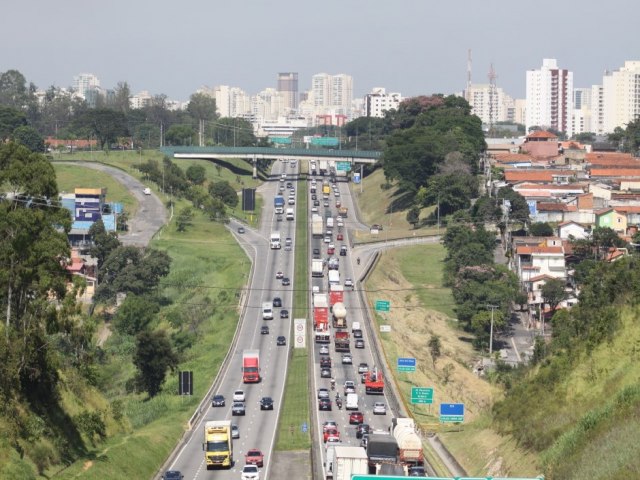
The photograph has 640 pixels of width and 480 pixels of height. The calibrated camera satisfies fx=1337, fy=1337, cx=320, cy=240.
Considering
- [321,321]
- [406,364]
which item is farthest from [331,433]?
[321,321]

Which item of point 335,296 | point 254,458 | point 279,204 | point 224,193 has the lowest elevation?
point 254,458

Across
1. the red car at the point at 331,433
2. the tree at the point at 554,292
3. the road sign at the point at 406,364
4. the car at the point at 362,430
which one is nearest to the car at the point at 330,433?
the red car at the point at 331,433

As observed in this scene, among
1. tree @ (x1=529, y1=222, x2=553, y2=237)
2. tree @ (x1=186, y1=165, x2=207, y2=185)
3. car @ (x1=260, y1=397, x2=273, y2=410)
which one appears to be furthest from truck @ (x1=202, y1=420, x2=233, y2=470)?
tree @ (x1=186, y1=165, x2=207, y2=185)

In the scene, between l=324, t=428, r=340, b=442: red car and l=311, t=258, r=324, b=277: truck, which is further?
l=311, t=258, r=324, b=277: truck

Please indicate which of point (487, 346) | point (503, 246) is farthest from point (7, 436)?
point (503, 246)

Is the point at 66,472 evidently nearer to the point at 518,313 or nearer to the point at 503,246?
the point at 518,313

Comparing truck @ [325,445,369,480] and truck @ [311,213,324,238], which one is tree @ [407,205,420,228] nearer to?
truck @ [311,213,324,238]

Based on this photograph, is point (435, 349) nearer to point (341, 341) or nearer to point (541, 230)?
point (341, 341)
